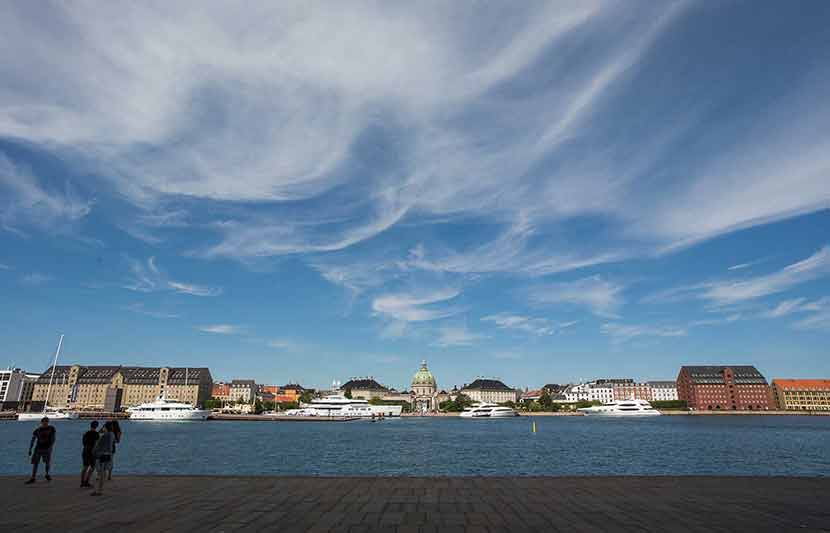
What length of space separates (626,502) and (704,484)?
485 cm

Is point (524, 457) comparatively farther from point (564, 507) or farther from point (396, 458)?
point (564, 507)

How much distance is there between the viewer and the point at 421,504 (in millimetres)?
13734

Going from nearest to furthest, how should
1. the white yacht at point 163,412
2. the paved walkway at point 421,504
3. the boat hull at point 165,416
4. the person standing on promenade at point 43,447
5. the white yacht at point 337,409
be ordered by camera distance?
the paved walkway at point 421,504, the person standing on promenade at point 43,447, the boat hull at point 165,416, the white yacht at point 163,412, the white yacht at point 337,409

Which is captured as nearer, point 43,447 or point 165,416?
point 43,447

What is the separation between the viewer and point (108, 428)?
1711 cm

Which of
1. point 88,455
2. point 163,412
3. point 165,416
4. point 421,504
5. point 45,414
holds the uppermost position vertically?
point 163,412

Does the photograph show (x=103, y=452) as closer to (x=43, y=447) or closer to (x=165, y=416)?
(x=43, y=447)

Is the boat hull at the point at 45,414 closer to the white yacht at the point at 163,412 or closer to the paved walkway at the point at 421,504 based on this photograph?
the white yacht at the point at 163,412

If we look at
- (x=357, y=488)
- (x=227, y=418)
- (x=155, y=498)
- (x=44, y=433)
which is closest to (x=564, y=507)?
(x=357, y=488)

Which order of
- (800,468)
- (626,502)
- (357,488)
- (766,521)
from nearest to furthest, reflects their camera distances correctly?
(766,521), (626,502), (357,488), (800,468)

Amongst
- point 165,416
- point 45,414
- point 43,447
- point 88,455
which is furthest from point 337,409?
point 88,455

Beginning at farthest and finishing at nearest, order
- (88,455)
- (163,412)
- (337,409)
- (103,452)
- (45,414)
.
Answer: (337,409) < (45,414) < (163,412) < (88,455) < (103,452)

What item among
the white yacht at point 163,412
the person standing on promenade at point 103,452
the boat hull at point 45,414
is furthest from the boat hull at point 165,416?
the person standing on promenade at point 103,452

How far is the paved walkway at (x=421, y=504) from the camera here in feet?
38.0
